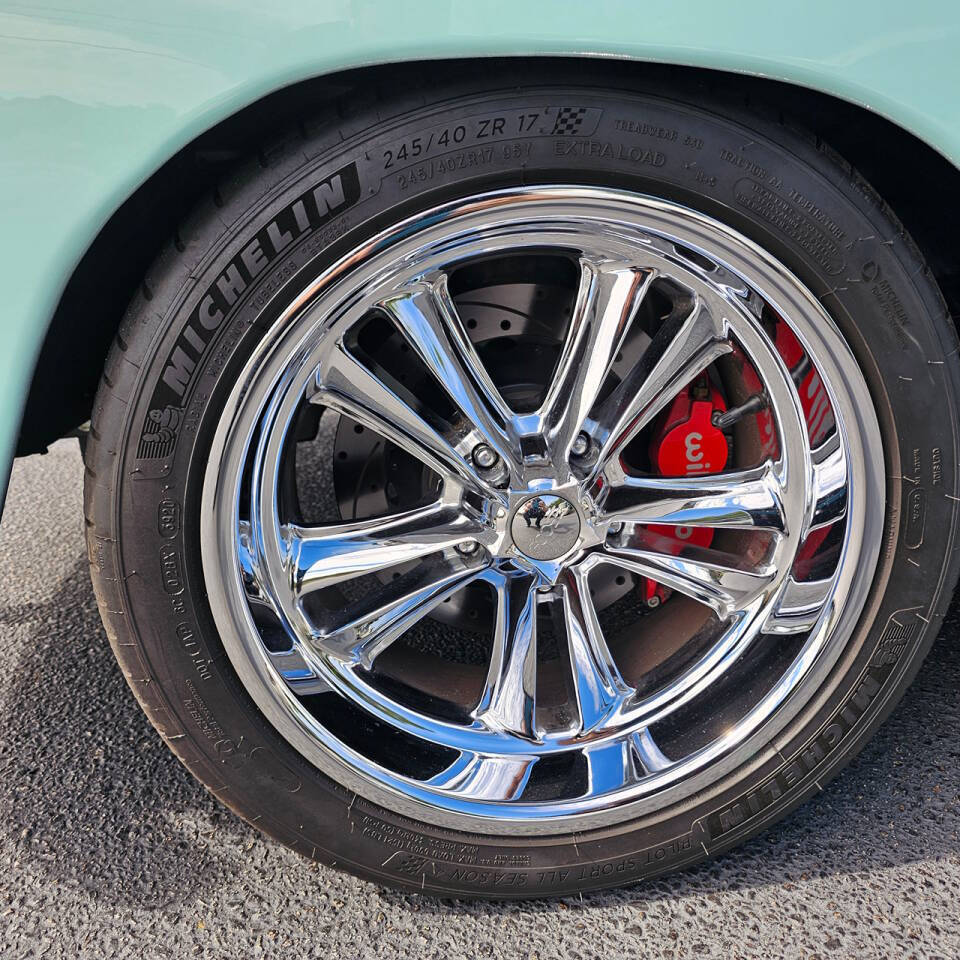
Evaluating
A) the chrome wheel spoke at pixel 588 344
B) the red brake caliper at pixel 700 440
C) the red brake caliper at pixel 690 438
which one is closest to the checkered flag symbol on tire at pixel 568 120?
the chrome wheel spoke at pixel 588 344

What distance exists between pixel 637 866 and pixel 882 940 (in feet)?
1.29

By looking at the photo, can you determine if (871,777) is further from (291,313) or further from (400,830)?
(291,313)

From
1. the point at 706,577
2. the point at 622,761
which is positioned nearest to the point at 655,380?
the point at 706,577

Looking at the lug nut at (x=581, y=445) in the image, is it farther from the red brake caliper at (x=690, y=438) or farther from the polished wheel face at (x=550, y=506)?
the red brake caliper at (x=690, y=438)

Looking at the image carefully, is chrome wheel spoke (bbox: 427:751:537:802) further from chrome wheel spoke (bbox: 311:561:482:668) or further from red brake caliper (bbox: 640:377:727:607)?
red brake caliper (bbox: 640:377:727:607)

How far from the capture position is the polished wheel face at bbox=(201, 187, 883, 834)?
122 centimetres

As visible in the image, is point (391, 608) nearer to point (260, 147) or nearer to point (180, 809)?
Result: point (180, 809)

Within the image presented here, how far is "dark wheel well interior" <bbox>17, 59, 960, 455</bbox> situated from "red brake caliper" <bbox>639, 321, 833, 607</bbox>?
1.19 ft

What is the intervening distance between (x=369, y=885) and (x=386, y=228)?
109 cm

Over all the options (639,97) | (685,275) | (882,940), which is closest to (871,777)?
(882,940)

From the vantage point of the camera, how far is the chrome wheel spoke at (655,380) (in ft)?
4.44

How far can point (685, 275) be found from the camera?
1262 mm

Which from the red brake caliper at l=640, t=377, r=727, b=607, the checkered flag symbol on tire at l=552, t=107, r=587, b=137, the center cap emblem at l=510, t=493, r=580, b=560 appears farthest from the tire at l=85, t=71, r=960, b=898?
the center cap emblem at l=510, t=493, r=580, b=560

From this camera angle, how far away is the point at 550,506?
54.0 inches
